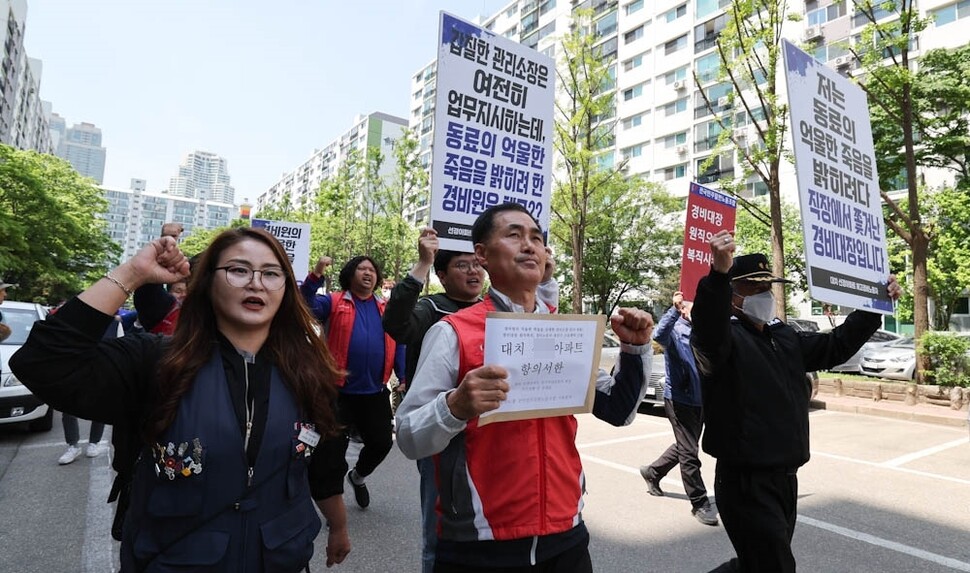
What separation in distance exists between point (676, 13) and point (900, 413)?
3482 cm

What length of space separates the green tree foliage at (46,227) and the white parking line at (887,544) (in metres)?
22.7

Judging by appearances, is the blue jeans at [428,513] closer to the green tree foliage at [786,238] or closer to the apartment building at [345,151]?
the green tree foliage at [786,238]

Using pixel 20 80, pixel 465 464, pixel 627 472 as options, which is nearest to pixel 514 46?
pixel 465 464

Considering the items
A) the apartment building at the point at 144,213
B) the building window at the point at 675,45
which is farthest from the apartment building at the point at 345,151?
the apartment building at the point at 144,213

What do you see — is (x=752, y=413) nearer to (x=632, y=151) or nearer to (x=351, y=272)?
(x=351, y=272)

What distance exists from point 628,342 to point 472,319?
21.1 inches

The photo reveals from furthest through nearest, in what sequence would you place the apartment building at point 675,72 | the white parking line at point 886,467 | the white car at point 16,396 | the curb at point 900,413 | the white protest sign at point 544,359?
1. the apartment building at point 675,72
2. the curb at point 900,413
3. the white car at point 16,396
4. the white parking line at point 886,467
5. the white protest sign at point 544,359

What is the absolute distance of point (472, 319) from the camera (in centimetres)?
185

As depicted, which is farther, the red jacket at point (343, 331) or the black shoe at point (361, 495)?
the black shoe at point (361, 495)

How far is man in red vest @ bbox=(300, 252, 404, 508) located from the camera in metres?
4.48

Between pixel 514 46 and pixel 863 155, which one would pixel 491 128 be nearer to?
pixel 514 46

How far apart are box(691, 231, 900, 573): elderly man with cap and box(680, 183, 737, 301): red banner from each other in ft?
6.18

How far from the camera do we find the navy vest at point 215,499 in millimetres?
1524

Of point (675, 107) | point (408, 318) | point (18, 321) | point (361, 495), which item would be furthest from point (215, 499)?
point (675, 107)
